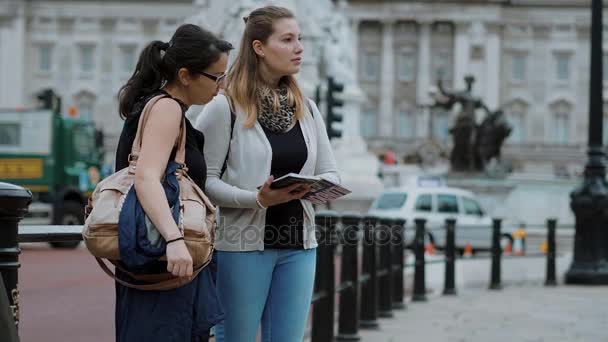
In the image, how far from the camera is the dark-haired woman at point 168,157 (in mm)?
3857

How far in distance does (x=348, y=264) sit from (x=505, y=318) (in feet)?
8.22

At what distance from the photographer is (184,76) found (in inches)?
164

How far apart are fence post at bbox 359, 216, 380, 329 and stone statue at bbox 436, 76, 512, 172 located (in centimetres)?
2373

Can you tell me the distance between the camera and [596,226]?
598 inches

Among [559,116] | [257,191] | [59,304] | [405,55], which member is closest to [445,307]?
[59,304]

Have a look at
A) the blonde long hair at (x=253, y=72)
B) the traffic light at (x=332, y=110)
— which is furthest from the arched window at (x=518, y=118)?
the blonde long hair at (x=253, y=72)

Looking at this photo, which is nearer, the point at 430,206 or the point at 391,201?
the point at 391,201

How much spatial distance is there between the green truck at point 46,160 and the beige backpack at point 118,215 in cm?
2047

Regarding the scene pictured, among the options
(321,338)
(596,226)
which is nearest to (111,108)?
(596,226)

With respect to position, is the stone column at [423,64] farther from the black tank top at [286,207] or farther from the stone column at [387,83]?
the black tank top at [286,207]

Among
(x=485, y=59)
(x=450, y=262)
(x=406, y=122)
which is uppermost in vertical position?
(x=485, y=59)

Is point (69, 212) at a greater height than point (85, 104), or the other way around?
point (85, 104)

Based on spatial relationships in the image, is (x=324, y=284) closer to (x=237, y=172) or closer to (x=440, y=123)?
(x=237, y=172)

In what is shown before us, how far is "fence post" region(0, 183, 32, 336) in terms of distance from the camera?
398 cm
